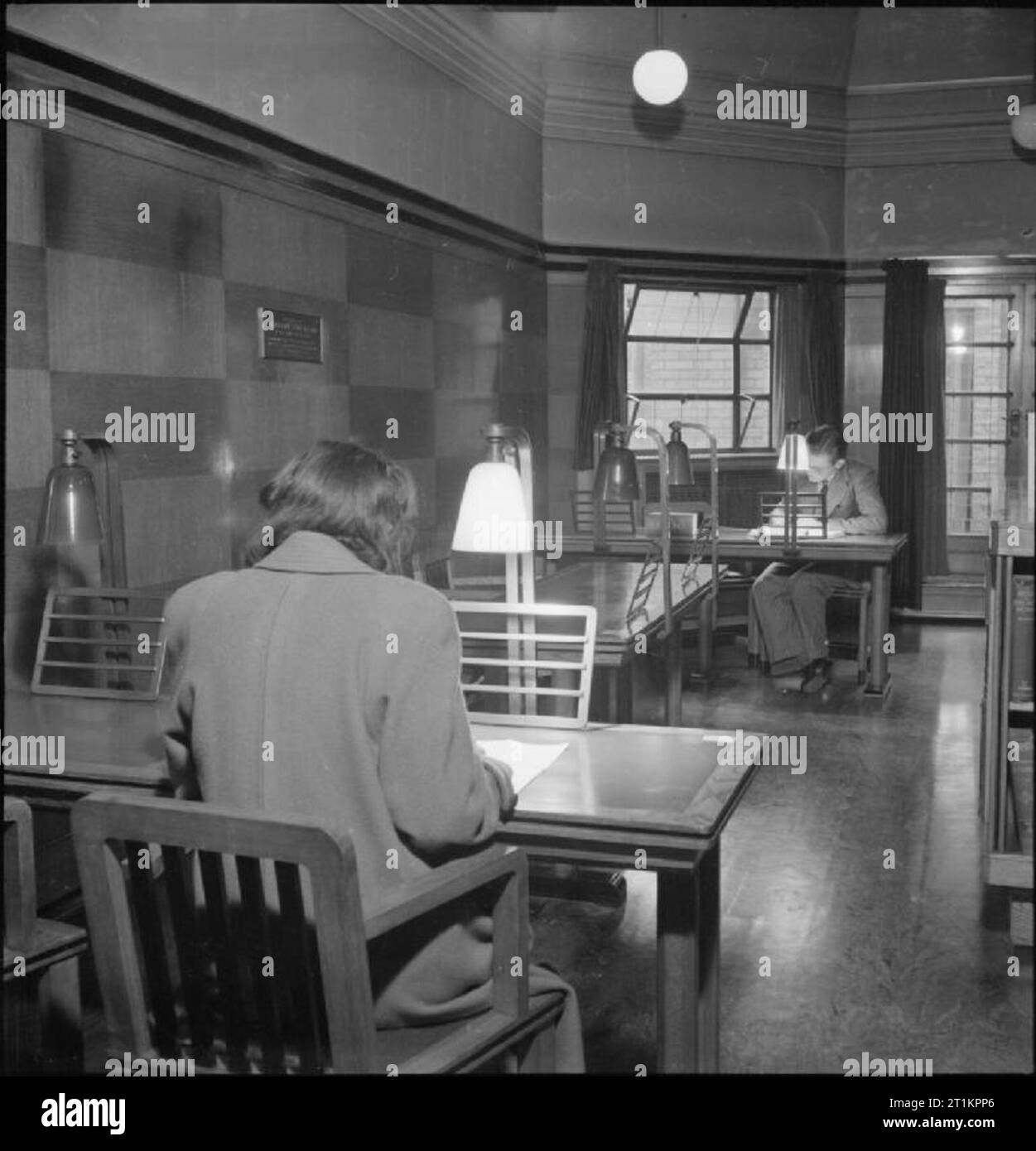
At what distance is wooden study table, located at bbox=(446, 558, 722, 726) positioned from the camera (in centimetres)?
408

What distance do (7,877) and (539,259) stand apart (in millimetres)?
6840

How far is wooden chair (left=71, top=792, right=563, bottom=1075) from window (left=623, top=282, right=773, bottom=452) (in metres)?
7.22

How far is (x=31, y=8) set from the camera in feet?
11.7

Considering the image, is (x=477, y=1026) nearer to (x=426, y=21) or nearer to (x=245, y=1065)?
(x=245, y=1065)

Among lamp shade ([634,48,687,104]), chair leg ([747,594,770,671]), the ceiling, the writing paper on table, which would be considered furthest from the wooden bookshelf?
the ceiling

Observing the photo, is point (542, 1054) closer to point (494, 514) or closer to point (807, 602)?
point (494, 514)

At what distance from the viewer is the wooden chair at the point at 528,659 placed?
2.89m

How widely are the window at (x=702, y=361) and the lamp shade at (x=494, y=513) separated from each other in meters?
5.99

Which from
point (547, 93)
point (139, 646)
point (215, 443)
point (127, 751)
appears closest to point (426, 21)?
point (547, 93)

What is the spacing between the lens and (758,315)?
941cm

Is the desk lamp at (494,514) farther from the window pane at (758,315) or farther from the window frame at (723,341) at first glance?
the window pane at (758,315)

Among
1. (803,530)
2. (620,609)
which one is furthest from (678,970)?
(803,530)

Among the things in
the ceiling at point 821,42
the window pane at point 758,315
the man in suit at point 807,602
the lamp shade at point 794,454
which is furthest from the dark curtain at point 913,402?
the lamp shade at point 794,454

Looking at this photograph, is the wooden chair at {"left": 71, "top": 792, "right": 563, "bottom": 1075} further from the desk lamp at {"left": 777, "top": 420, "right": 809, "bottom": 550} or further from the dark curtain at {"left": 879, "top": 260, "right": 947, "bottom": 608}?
the dark curtain at {"left": 879, "top": 260, "right": 947, "bottom": 608}
